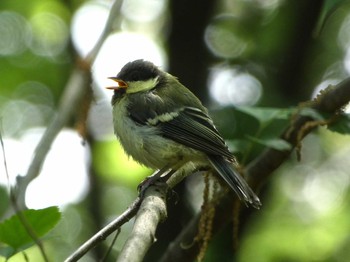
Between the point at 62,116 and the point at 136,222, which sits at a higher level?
the point at 62,116

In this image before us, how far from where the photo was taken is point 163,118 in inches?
185

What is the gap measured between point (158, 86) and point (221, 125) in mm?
542

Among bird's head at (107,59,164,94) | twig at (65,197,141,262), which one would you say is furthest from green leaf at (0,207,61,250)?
bird's head at (107,59,164,94)

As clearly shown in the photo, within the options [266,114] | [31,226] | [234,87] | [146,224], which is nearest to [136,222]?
[146,224]

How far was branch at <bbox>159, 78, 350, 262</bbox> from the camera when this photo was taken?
156 inches

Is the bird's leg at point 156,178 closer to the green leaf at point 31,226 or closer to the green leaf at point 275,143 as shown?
the green leaf at point 275,143

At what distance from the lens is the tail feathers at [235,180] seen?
12.7ft

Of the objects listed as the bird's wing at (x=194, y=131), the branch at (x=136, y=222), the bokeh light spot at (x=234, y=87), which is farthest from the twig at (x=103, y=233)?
the bokeh light spot at (x=234, y=87)

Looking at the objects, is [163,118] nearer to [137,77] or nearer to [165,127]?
[165,127]

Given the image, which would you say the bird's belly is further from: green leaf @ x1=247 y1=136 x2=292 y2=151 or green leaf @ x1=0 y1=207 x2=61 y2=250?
green leaf @ x1=0 y1=207 x2=61 y2=250

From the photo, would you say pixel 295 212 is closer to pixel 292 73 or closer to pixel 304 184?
pixel 304 184

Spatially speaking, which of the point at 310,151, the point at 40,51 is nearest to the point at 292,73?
the point at 310,151

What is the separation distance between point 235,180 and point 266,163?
43 centimetres

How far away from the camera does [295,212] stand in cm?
750
